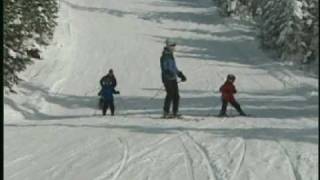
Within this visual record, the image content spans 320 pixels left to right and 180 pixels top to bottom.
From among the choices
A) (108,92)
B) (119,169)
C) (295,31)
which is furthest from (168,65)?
(295,31)

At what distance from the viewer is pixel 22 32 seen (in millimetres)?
30188

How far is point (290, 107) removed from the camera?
2111 cm

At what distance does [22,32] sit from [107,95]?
9865 millimetres

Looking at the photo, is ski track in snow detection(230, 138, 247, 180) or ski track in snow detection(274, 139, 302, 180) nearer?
ski track in snow detection(274, 139, 302, 180)

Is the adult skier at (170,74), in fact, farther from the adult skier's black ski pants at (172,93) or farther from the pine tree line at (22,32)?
the pine tree line at (22,32)

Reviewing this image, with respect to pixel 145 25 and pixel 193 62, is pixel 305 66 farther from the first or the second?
pixel 145 25

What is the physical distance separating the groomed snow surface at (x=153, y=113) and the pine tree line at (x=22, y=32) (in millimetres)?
807

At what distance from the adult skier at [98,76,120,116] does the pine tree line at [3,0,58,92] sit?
4.64m

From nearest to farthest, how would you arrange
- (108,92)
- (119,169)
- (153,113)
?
(119,169), (153,113), (108,92)

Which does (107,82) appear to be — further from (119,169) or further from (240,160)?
(240,160)

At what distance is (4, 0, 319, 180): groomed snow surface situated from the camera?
40.7 feet

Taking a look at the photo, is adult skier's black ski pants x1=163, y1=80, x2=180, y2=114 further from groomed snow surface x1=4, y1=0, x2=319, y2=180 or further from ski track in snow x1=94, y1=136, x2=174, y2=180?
ski track in snow x1=94, y1=136, x2=174, y2=180

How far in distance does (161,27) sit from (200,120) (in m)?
35.2

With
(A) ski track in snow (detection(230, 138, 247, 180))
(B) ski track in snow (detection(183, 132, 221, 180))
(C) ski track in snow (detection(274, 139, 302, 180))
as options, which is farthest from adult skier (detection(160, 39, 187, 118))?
(C) ski track in snow (detection(274, 139, 302, 180))
